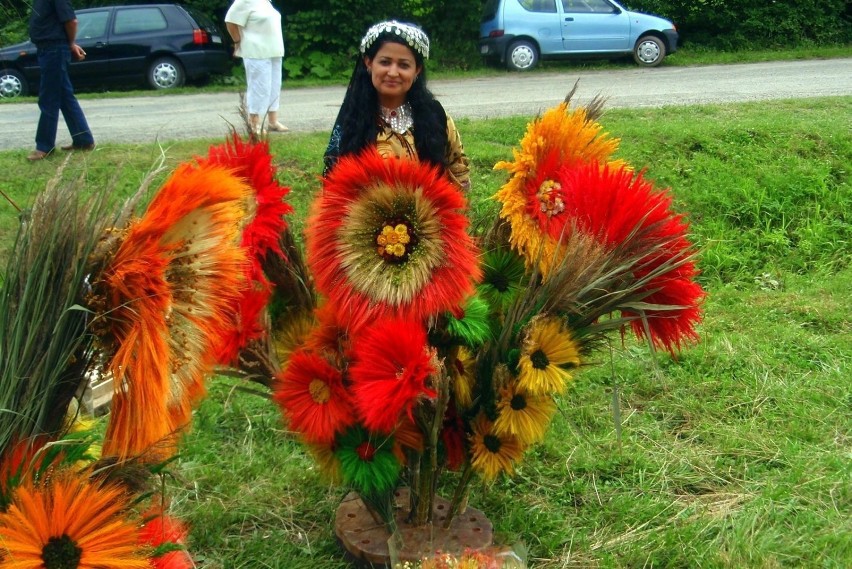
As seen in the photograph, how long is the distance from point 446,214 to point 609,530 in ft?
4.44

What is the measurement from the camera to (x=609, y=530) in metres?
2.89

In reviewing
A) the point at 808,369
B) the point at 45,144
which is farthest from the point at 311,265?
the point at 45,144

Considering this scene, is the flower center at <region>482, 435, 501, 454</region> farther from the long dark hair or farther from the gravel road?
the gravel road

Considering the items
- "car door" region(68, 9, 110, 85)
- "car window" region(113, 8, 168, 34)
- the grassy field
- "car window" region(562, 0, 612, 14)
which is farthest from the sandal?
"car window" region(562, 0, 612, 14)

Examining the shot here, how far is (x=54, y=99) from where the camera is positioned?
6270 mm

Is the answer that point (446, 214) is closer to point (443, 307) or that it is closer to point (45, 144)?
point (443, 307)

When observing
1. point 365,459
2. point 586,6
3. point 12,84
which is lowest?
point 365,459

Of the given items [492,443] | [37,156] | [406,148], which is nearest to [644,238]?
[492,443]

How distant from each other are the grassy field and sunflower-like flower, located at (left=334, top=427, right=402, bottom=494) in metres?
0.36

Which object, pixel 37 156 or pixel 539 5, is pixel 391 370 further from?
pixel 539 5

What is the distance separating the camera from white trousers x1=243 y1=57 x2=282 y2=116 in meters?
7.01

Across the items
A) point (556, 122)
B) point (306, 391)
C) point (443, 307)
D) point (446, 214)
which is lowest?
point (306, 391)

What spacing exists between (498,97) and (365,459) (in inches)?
326

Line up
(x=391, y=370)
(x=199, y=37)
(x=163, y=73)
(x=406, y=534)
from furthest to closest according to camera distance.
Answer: (x=199, y=37) → (x=163, y=73) → (x=406, y=534) → (x=391, y=370)
